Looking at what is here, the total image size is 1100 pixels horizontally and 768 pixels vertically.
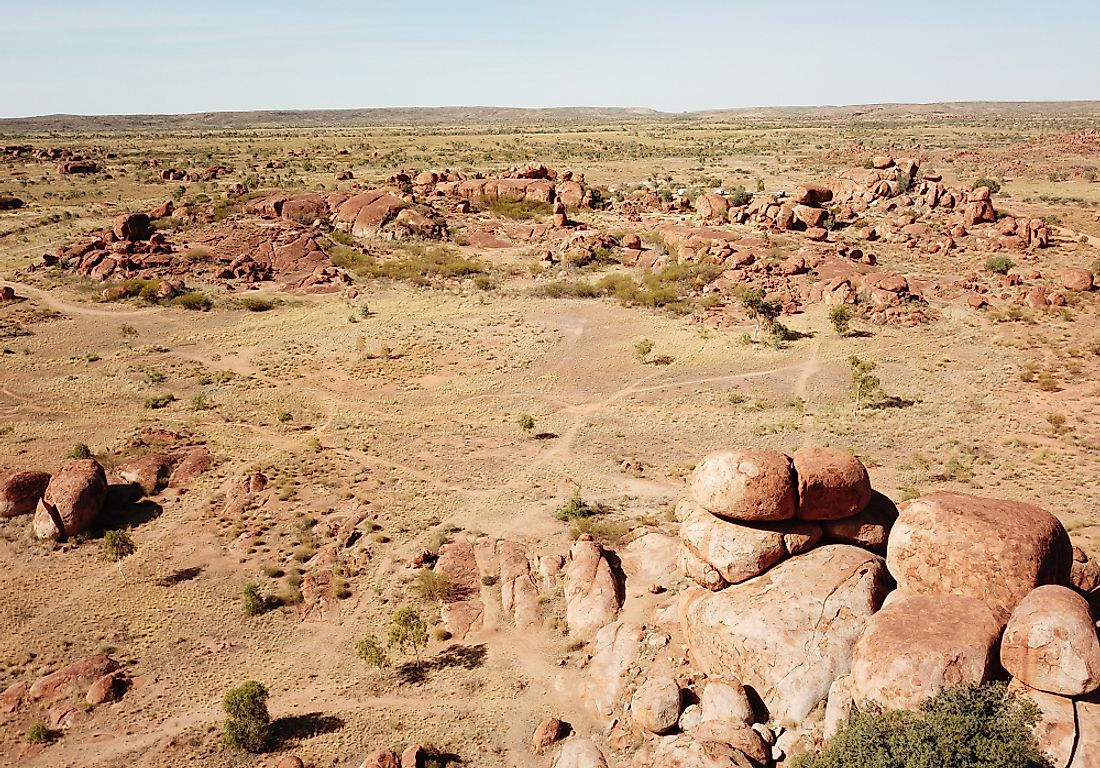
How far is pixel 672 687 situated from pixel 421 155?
14029cm

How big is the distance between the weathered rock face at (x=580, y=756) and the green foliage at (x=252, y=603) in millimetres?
12903

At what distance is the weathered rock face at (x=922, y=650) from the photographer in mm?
13930

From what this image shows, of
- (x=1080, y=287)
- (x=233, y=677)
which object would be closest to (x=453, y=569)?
(x=233, y=677)

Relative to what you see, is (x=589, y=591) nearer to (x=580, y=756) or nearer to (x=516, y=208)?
(x=580, y=756)

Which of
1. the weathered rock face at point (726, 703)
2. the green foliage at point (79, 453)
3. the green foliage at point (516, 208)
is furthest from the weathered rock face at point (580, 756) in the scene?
the green foliage at point (516, 208)

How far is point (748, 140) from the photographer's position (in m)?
168

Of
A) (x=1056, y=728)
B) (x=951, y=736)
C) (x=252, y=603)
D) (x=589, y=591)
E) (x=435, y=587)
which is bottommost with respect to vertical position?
(x=252, y=603)

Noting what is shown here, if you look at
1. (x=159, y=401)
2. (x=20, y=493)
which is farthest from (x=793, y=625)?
(x=159, y=401)

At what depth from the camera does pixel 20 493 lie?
29.8 m

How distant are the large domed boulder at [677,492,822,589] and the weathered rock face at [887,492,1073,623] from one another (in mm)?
2320

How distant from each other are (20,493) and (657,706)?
28.7 m

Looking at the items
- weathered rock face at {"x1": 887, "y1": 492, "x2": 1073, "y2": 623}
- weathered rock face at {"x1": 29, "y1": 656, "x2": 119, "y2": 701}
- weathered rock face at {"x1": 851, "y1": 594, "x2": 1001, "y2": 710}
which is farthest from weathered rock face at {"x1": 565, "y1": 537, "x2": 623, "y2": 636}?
weathered rock face at {"x1": 29, "y1": 656, "x2": 119, "y2": 701}

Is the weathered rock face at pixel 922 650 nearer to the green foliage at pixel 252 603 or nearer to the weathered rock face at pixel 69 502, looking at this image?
the green foliage at pixel 252 603

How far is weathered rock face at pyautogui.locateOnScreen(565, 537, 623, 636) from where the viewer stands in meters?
22.0
